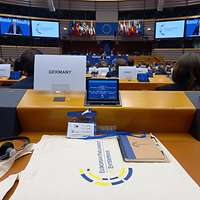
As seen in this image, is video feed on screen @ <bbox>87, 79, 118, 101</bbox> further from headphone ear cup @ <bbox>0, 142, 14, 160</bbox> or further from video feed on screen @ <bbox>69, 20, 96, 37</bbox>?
video feed on screen @ <bbox>69, 20, 96, 37</bbox>

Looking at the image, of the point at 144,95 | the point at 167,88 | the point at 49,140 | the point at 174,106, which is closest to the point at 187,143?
the point at 174,106

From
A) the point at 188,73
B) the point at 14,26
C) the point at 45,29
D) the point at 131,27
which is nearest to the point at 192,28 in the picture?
the point at 131,27

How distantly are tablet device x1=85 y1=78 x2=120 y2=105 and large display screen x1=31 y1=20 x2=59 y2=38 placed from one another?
12.5m

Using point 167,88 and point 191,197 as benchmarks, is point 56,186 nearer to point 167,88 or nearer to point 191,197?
point 191,197

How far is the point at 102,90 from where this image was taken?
131cm

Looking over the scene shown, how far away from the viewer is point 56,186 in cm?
78

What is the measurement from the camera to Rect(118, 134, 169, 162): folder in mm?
975

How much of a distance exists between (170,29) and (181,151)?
12.5m

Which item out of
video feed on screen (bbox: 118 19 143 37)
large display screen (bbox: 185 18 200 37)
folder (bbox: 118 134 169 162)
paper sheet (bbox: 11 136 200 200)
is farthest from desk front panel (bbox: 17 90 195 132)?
video feed on screen (bbox: 118 19 143 37)

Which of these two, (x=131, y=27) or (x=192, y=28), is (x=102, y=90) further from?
(x=131, y=27)

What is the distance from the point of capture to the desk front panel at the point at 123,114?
1243 mm

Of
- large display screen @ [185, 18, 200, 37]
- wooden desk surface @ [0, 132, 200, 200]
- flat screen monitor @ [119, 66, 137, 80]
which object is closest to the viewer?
wooden desk surface @ [0, 132, 200, 200]

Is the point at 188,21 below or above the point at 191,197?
above

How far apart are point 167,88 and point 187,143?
136 cm
